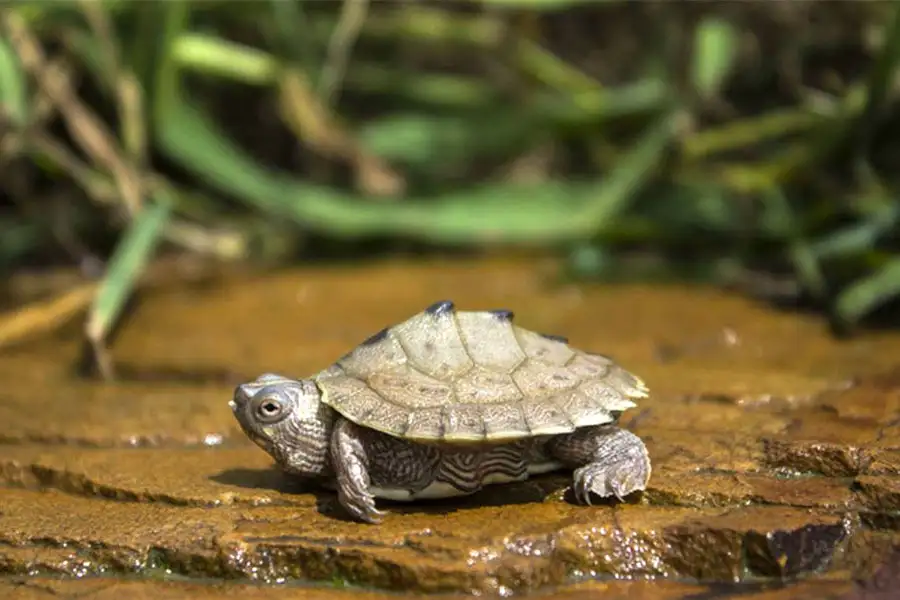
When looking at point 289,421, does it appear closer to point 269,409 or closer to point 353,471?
point 269,409

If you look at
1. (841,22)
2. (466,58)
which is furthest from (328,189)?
(841,22)

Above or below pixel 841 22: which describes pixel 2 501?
below

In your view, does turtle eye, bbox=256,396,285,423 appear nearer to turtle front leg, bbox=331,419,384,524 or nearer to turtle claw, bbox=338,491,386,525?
turtle front leg, bbox=331,419,384,524

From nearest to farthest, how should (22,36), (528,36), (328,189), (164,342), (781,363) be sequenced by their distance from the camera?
(781,363) < (164,342) < (22,36) < (328,189) < (528,36)

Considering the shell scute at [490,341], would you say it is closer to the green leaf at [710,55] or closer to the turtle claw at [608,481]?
the turtle claw at [608,481]

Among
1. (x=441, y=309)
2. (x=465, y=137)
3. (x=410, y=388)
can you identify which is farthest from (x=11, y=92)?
(x=410, y=388)

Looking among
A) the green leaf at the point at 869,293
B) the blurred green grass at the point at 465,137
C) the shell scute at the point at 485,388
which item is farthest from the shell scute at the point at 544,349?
the blurred green grass at the point at 465,137

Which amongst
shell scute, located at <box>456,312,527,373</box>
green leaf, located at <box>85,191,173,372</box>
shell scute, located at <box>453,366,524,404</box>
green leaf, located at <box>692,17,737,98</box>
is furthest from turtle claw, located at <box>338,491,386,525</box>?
green leaf, located at <box>692,17,737,98</box>

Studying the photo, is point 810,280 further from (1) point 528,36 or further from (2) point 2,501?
(2) point 2,501
